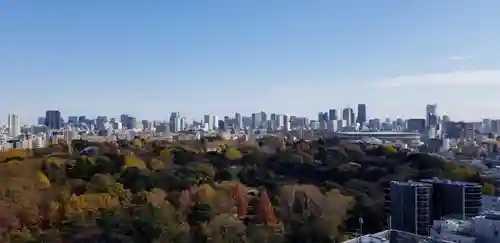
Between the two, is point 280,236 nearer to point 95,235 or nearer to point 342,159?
point 95,235

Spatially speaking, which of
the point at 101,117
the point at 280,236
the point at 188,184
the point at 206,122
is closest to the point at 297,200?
the point at 280,236

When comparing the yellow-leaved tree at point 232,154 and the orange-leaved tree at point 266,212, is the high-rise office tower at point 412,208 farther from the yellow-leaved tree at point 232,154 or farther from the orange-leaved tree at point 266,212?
the yellow-leaved tree at point 232,154

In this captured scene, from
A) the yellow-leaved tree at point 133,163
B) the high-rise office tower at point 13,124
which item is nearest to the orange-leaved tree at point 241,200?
the yellow-leaved tree at point 133,163

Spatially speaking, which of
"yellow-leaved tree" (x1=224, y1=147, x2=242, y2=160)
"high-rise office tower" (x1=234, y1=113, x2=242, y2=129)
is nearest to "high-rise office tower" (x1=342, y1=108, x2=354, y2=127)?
"high-rise office tower" (x1=234, y1=113, x2=242, y2=129)

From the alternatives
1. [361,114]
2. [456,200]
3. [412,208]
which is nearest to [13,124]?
[361,114]

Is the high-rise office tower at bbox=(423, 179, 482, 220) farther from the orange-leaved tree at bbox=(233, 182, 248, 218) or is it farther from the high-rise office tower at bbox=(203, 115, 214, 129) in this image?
the high-rise office tower at bbox=(203, 115, 214, 129)

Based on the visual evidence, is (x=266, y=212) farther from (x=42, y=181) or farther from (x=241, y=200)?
(x=42, y=181)
